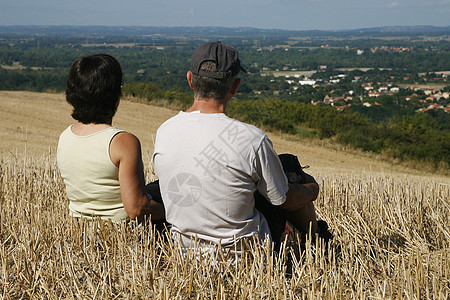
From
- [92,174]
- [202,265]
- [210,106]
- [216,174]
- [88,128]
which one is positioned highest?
[210,106]

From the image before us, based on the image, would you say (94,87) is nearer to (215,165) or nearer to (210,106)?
(210,106)

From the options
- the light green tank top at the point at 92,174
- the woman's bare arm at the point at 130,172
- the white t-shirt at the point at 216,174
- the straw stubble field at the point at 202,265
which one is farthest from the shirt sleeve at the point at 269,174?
the light green tank top at the point at 92,174

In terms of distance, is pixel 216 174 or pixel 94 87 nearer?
pixel 216 174

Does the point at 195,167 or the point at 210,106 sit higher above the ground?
the point at 210,106

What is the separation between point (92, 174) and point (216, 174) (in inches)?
37.1

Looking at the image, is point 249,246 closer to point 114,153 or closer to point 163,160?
point 163,160

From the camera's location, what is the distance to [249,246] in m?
3.27

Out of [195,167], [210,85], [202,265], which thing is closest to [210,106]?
[210,85]

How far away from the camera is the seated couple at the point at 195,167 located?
3129 millimetres

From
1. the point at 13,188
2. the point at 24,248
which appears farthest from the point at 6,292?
the point at 13,188

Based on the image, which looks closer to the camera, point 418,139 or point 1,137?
point 1,137

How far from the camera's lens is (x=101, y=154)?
350 centimetres

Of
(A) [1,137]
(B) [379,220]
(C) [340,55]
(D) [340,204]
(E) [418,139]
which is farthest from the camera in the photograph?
(C) [340,55]

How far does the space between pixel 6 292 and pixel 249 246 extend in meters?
1.42
